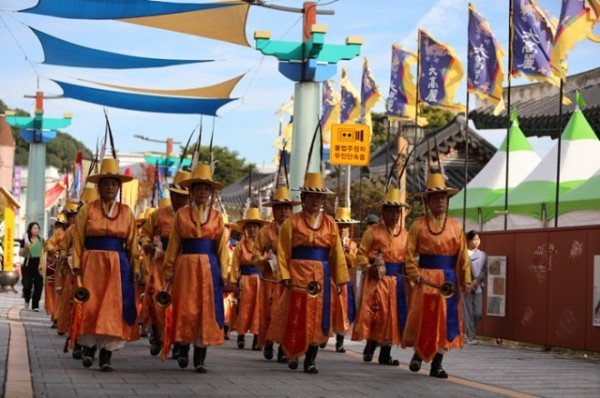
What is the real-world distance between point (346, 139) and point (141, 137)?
27.7m

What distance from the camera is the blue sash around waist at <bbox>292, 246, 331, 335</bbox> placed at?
36.4ft

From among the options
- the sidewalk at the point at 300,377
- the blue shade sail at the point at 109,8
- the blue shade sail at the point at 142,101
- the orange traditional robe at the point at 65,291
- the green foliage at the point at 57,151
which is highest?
the green foliage at the point at 57,151

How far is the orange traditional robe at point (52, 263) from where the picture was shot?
17344 mm

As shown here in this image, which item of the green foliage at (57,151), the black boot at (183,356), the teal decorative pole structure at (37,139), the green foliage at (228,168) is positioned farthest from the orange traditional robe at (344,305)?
the green foliage at (57,151)

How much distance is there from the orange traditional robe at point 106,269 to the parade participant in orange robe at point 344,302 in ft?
7.79

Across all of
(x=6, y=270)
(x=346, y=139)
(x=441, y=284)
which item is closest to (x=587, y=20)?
(x=346, y=139)

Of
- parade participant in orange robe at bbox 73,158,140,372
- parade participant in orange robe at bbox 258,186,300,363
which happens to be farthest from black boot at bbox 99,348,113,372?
parade participant in orange robe at bbox 258,186,300,363

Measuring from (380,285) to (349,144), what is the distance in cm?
695

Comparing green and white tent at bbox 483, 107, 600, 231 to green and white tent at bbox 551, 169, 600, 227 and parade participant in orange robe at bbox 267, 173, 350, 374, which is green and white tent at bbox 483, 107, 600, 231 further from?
parade participant in orange robe at bbox 267, 173, 350, 374

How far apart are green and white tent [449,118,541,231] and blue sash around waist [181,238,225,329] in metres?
13.7

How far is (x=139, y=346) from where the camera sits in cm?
1394

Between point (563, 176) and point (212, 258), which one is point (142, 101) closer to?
point (563, 176)

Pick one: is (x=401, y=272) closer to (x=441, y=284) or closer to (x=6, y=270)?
(x=441, y=284)

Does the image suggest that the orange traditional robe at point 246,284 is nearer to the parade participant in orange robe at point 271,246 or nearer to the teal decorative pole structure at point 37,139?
the parade participant in orange robe at point 271,246
